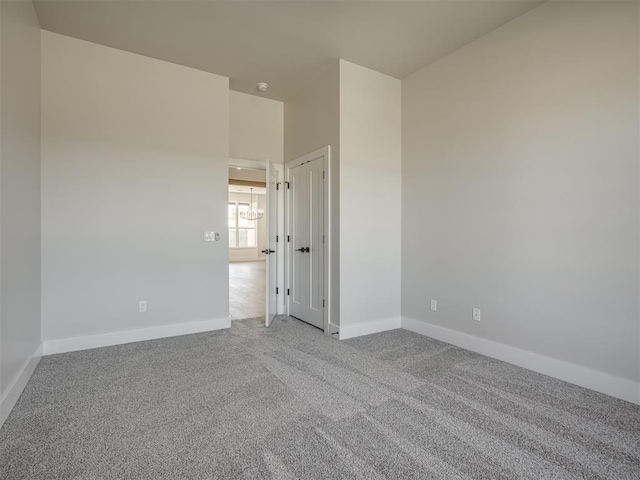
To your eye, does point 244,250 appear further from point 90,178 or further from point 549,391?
point 549,391

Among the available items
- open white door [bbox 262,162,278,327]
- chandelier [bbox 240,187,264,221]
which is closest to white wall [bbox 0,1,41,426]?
open white door [bbox 262,162,278,327]

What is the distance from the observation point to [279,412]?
209 centimetres

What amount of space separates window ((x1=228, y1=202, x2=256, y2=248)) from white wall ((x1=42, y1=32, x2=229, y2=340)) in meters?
9.40

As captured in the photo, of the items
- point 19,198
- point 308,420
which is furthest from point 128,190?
point 308,420

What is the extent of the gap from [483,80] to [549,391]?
2.79m

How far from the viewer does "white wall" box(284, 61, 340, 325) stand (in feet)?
11.9

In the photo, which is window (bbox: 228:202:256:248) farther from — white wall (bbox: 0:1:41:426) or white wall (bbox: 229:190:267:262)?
white wall (bbox: 0:1:41:426)

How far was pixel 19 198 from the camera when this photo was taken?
239 centimetres

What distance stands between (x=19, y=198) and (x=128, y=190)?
108cm

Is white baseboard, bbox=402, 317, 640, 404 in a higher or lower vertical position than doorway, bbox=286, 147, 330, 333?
lower

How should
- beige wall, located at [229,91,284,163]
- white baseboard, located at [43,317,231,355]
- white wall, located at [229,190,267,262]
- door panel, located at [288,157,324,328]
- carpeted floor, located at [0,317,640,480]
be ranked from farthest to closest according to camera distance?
white wall, located at [229,190,267,262] → beige wall, located at [229,91,284,163] → door panel, located at [288,157,324,328] → white baseboard, located at [43,317,231,355] → carpeted floor, located at [0,317,640,480]

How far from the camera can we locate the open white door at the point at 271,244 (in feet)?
13.5

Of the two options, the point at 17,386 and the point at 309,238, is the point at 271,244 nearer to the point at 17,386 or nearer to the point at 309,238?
the point at 309,238

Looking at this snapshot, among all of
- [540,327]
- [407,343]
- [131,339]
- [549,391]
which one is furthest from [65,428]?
[540,327]
